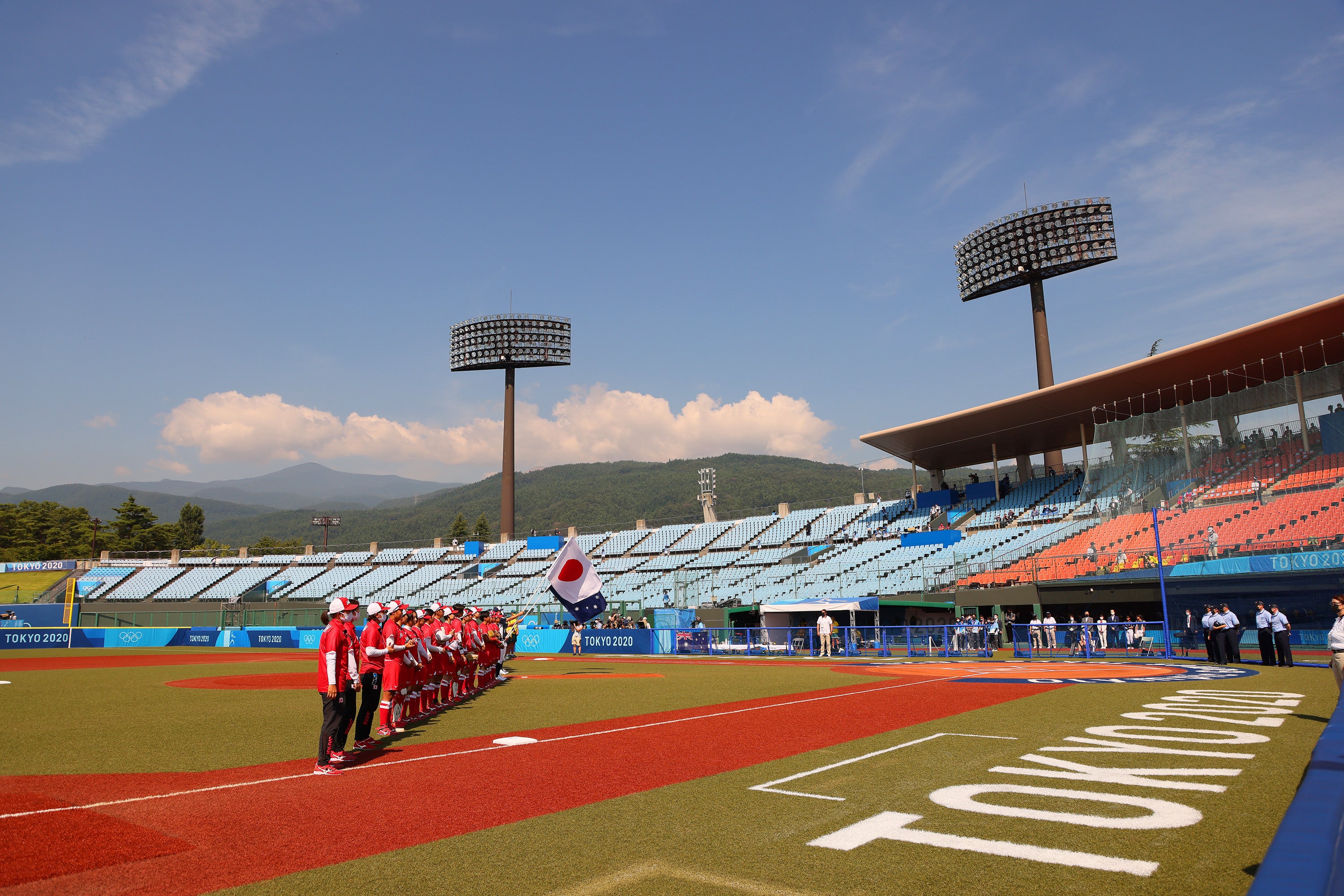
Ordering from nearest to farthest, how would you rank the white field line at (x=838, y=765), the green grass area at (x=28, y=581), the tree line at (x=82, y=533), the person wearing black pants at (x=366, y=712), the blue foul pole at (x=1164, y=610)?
the white field line at (x=838, y=765) < the person wearing black pants at (x=366, y=712) < the blue foul pole at (x=1164, y=610) < the green grass area at (x=28, y=581) < the tree line at (x=82, y=533)

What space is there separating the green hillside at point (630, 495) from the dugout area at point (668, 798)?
→ 105 m

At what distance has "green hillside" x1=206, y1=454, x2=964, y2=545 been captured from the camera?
13800cm

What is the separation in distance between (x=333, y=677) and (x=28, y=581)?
81430 mm

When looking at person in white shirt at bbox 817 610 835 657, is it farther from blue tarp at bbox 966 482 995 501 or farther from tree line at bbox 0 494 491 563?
tree line at bbox 0 494 491 563

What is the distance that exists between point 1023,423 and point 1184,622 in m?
15.3

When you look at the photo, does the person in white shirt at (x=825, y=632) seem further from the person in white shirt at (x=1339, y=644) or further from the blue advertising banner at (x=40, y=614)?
the blue advertising banner at (x=40, y=614)

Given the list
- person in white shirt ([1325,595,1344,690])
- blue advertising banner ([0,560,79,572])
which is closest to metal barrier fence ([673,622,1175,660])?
person in white shirt ([1325,595,1344,690])

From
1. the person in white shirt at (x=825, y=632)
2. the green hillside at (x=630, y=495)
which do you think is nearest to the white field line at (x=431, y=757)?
the person in white shirt at (x=825, y=632)

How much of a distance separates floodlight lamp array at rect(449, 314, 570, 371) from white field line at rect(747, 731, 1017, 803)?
61.5 metres

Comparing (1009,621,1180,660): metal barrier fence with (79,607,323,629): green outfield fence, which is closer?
(1009,621,1180,660): metal barrier fence

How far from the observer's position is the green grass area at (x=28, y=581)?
216ft

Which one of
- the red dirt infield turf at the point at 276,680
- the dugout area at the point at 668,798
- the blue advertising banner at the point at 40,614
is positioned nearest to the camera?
the dugout area at the point at 668,798

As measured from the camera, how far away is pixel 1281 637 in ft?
65.4

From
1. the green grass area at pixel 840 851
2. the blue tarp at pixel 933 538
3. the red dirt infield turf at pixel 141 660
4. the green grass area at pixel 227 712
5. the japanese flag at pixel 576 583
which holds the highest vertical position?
the blue tarp at pixel 933 538
